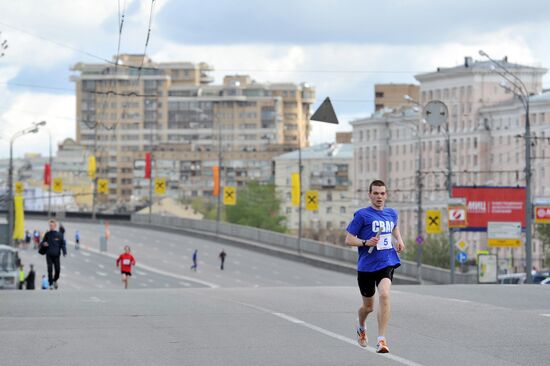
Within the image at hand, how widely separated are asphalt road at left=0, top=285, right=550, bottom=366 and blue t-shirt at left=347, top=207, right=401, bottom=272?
92 cm

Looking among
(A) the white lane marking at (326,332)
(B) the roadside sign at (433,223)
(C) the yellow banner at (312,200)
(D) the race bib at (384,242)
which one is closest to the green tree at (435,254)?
(C) the yellow banner at (312,200)

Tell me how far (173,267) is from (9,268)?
50.1m

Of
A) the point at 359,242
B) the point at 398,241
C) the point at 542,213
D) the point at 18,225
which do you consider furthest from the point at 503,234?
the point at 359,242

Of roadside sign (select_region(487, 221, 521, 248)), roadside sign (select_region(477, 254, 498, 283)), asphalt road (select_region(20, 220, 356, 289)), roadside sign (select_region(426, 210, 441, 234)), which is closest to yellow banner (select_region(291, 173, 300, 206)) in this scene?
asphalt road (select_region(20, 220, 356, 289))

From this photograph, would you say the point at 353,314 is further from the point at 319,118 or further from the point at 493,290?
the point at 319,118

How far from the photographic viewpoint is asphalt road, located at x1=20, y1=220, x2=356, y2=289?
92.1m

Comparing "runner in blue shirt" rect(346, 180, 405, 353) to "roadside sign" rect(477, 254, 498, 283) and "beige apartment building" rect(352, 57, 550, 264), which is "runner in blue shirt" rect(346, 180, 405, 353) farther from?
"beige apartment building" rect(352, 57, 550, 264)

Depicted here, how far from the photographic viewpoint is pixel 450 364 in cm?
1570

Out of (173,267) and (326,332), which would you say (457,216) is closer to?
(173,267)

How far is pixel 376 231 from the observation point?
54.3ft

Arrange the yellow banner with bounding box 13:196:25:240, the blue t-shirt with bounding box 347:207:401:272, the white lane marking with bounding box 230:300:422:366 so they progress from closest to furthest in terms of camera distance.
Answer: the white lane marking with bounding box 230:300:422:366 → the blue t-shirt with bounding box 347:207:401:272 → the yellow banner with bounding box 13:196:25:240

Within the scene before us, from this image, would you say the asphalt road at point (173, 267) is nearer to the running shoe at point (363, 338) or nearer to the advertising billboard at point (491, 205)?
the advertising billboard at point (491, 205)

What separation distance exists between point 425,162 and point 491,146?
1188 cm

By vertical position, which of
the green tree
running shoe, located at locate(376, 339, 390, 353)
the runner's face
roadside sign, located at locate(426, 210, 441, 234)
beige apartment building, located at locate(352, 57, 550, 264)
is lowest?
the green tree
